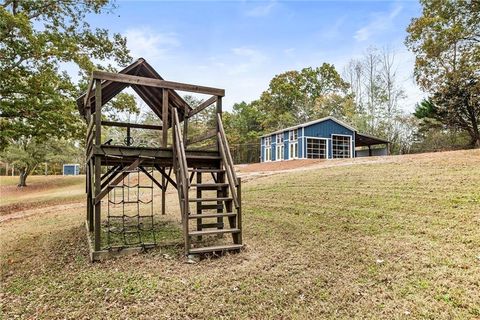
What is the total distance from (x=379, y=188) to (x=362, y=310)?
6438 millimetres

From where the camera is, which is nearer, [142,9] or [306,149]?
[142,9]

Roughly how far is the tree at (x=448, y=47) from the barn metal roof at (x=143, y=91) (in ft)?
58.7

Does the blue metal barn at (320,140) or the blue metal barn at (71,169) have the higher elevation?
the blue metal barn at (320,140)

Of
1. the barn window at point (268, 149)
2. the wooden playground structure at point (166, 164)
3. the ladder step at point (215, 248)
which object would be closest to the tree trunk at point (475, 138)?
the barn window at point (268, 149)

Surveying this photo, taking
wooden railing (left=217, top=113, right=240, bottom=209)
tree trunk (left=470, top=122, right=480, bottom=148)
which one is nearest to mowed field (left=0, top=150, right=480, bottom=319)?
wooden railing (left=217, top=113, right=240, bottom=209)

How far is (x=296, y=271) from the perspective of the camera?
4.55 m

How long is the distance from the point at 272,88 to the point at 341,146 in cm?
1887

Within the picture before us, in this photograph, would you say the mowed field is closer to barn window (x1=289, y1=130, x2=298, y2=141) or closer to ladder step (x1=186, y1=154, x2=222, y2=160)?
ladder step (x1=186, y1=154, x2=222, y2=160)

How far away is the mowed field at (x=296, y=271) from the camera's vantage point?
3.61m

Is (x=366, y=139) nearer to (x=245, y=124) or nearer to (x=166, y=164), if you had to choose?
(x=245, y=124)

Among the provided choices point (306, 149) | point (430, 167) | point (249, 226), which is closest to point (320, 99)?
point (306, 149)

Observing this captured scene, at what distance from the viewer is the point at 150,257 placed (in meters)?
5.39

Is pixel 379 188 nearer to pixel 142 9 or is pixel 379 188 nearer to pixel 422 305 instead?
pixel 422 305

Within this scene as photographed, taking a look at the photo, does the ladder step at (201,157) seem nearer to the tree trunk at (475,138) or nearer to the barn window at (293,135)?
the barn window at (293,135)
